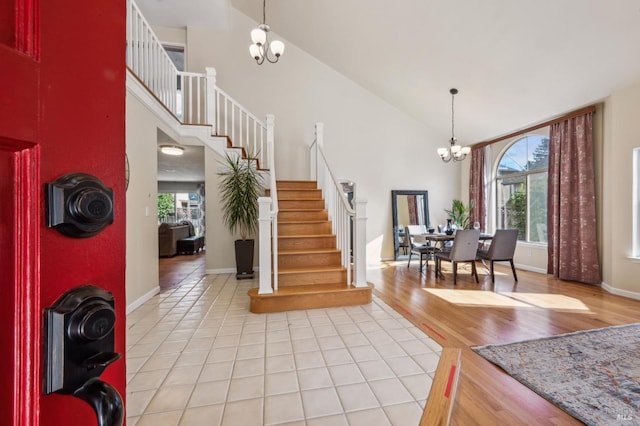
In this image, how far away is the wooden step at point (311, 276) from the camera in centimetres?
334

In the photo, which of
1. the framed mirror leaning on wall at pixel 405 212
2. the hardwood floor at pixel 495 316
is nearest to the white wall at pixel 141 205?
the hardwood floor at pixel 495 316

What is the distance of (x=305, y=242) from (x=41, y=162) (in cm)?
359

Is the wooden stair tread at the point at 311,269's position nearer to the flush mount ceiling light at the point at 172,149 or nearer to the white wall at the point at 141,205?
the white wall at the point at 141,205

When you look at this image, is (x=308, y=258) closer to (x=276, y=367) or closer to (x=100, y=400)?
(x=276, y=367)

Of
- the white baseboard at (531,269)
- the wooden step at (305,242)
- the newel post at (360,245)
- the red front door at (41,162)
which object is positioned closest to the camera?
the red front door at (41,162)

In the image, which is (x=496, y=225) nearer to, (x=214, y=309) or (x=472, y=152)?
(x=472, y=152)

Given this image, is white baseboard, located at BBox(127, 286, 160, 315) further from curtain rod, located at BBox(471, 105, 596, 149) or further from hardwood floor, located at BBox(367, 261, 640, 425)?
curtain rod, located at BBox(471, 105, 596, 149)

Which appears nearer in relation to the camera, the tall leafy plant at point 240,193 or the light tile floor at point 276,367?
the light tile floor at point 276,367

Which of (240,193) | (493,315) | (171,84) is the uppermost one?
(171,84)

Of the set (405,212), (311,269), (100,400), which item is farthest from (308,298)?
(405,212)

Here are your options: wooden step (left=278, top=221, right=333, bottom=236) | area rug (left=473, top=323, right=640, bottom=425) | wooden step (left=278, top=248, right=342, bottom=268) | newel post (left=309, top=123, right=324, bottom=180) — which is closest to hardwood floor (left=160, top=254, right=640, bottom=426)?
area rug (left=473, top=323, right=640, bottom=425)

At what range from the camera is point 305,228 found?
4.16 metres

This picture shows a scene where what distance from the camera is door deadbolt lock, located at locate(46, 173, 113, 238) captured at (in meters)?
0.33

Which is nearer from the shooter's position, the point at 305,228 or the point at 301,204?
the point at 305,228
